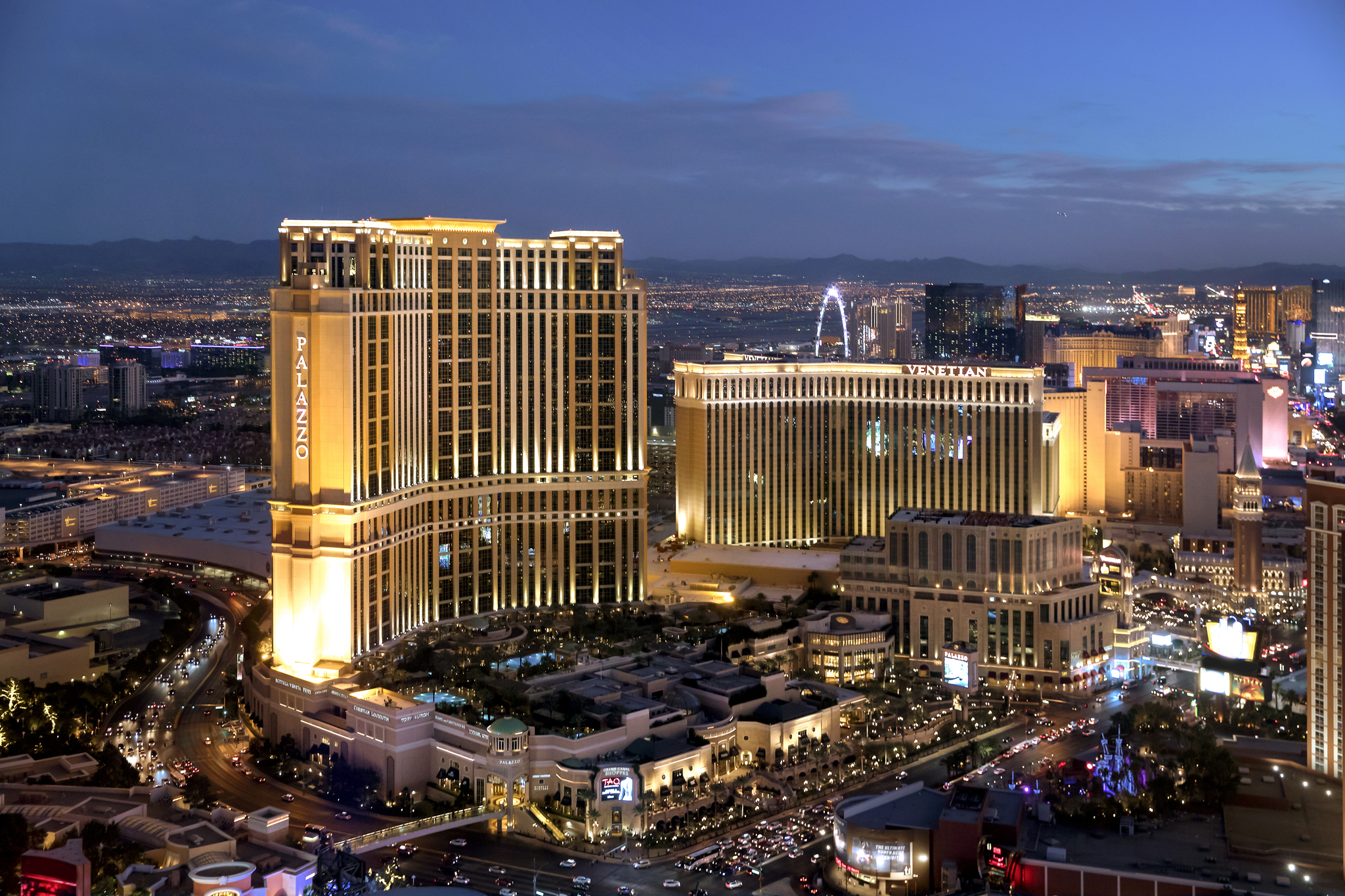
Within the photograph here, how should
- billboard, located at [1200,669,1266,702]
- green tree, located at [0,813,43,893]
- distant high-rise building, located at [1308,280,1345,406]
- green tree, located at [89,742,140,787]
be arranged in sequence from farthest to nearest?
distant high-rise building, located at [1308,280,1345,406] → billboard, located at [1200,669,1266,702] → green tree, located at [89,742,140,787] → green tree, located at [0,813,43,893]

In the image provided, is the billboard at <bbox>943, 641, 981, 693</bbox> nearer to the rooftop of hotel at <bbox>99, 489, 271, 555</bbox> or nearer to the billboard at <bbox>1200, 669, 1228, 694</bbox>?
the billboard at <bbox>1200, 669, 1228, 694</bbox>

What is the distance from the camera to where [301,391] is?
2404 inches

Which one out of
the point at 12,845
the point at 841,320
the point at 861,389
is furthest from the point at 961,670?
the point at 841,320

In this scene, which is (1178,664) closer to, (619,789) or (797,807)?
(797,807)

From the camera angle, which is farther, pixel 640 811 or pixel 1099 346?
pixel 1099 346

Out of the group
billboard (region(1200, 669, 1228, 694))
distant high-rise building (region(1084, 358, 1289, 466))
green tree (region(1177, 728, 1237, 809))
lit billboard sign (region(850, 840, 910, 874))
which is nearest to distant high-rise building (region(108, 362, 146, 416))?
distant high-rise building (region(1084, 358, 1289, 466))

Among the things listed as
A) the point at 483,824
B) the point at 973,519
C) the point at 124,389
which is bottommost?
the point at 483,824

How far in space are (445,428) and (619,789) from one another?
2568 cm

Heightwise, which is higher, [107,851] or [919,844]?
[107,851]

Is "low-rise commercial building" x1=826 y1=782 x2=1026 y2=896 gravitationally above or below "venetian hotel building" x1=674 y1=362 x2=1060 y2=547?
below

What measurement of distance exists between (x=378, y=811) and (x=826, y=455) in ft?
148

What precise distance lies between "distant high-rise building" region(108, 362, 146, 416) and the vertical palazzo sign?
123m

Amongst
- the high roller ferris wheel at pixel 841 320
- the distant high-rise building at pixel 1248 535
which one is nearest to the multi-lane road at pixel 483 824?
the distant high-rise building at pixel 1248 535

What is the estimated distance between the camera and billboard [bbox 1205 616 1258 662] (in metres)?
67.3
